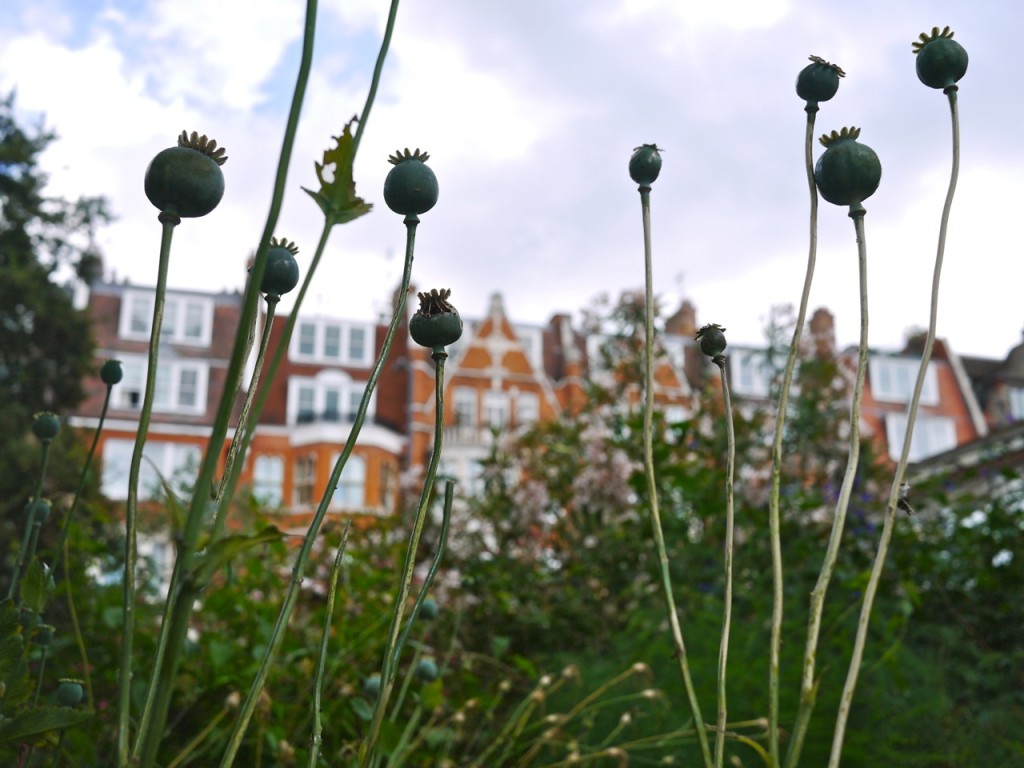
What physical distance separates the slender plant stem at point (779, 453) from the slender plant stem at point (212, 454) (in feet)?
1.32

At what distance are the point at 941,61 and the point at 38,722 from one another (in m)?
0.91

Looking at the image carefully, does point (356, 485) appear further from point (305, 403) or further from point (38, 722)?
point (38, 722)

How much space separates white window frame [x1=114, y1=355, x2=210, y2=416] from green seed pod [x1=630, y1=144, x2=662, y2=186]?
23057mm

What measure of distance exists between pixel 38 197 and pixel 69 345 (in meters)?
2.37

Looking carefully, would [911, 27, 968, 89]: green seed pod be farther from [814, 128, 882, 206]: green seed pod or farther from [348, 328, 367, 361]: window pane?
[348, 328, 367, 361]: window pane

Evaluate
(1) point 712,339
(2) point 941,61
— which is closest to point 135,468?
(1) point 712,339

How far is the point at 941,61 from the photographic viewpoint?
2.59 feet

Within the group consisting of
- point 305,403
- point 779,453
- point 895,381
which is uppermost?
point 895,381

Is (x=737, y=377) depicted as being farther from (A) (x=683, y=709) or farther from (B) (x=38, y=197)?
(A) (x=683, y=709)

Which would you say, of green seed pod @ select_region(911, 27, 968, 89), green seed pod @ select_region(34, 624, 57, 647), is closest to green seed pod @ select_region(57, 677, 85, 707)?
green seed pod @ select_region(34, 624, 57, 647)

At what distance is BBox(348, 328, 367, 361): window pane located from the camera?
2461 centimetres

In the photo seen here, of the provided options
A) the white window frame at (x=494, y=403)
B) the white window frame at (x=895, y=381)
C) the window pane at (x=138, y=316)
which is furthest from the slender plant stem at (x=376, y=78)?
the white window frame at (x=895, y=381)

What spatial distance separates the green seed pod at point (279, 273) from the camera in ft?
2.58

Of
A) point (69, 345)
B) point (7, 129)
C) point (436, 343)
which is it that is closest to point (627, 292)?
point (436, 343)
